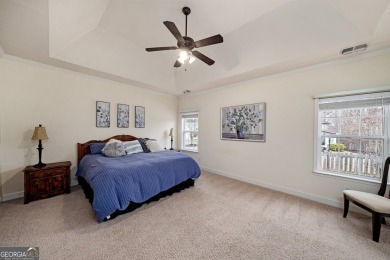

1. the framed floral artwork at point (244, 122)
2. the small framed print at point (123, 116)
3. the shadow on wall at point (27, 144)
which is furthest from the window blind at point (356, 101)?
the shadow on wall at point (27, 144)

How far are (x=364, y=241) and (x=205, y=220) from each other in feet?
6.32

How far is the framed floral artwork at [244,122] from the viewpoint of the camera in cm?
362

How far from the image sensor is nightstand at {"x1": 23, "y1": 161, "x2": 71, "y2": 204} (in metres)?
2.61

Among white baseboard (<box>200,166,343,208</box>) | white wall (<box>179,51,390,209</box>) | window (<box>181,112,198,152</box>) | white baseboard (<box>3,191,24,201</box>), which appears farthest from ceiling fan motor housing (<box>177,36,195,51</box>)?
white baseboard (<box>3,191,24,201</box>)

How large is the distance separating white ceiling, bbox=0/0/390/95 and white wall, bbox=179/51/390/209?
26cm

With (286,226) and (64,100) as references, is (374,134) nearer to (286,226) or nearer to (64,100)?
(286,226)

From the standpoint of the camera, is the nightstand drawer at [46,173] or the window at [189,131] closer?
the nightstand drawer at [46,173]

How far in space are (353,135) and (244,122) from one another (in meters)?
1.96

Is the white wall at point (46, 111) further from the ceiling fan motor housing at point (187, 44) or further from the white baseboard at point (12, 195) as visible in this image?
the ceiling fan motor housing at point (187, 44)

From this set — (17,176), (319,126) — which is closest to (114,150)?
(17,176)

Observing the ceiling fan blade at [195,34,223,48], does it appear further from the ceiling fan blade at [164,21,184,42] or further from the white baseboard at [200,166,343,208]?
the white baseboard at [200,166,343,208]

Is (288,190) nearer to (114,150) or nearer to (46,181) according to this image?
(114,150)

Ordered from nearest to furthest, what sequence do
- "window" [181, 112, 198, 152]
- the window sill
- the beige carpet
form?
the beige carpet → the window sill → "window" [181, 112, 198, 152]

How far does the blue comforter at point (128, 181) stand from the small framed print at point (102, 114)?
46.9 inches
